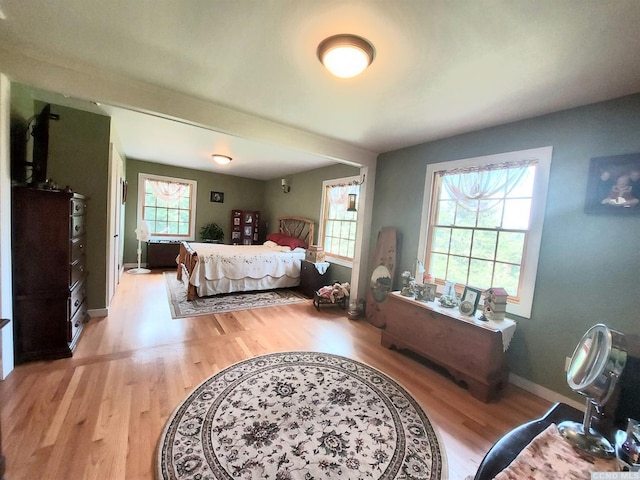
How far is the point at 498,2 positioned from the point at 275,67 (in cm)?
126

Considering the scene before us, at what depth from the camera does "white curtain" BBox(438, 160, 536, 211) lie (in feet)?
7.76

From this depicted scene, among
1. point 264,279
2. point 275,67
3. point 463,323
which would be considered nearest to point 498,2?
point 275,67

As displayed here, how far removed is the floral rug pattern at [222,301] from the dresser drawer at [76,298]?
0.92m

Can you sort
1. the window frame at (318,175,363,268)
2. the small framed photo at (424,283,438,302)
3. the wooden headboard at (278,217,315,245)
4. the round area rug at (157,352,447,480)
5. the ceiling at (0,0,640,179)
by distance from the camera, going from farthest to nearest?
1. the wooden headboard at (278,217,315,245)
2. the window frame at (318,175,363,268)
3. the small framed photo at (424,283,438,302)
4. the round area rug at (157,352,447,480)
5. the ceiling at (0,0,640,179)

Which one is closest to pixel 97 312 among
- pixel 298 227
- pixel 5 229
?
pixel 5 229

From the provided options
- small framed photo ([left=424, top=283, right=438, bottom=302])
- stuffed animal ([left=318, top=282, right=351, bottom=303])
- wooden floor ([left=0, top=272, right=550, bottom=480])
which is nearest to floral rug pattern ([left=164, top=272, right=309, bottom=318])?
wooden floor ([left=0, top=272, right=550, bottom=480])

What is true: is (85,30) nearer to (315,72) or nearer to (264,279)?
(315,72)

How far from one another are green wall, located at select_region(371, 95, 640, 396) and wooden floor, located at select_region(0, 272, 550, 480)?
1.52ft

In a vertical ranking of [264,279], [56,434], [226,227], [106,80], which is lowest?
[56,434]

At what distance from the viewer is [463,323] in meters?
2.20

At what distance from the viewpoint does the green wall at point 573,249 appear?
70.7 inches

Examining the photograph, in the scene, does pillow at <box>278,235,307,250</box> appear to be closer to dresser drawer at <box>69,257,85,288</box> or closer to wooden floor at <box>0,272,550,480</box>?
wooden floor at <box>0,272,550,480</box>

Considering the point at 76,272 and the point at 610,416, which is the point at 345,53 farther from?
the point at 76,272

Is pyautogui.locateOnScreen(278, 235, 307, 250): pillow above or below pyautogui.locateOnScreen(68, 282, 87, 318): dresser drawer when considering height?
above
